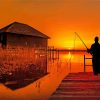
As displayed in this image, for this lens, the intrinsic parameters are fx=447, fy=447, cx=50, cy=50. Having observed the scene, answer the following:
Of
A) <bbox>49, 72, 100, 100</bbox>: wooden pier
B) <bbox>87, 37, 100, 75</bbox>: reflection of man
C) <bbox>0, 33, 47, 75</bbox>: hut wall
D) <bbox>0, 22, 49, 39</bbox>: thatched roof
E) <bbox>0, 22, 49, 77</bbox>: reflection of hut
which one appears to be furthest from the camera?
<bbox>0, 22, 49, 39</bbox>: thatched roof

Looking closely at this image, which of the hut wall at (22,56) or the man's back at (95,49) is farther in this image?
the hut wall at (22,56)

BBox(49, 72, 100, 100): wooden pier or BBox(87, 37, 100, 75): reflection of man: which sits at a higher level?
BBox(87, 37, 100, 75): reflection of man

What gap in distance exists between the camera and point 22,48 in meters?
41.8

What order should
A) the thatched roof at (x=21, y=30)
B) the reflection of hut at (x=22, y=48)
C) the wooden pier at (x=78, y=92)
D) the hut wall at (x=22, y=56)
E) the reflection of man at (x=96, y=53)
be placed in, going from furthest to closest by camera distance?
the thatched roof at (x=21, y=30)
the reflection of hut at (x=22, y=48)
the hut wall at (x=22, y=56)
the reflection of man at (x=96, y=53)
the wooden pier at (x=78, y=92)

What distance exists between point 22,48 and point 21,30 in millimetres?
12356

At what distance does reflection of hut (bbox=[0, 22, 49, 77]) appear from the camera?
3233cm

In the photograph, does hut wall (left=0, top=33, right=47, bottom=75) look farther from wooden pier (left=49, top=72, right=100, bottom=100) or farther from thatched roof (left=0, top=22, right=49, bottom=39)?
wooden pier (left=49, top=72, right=100, bottom=100)

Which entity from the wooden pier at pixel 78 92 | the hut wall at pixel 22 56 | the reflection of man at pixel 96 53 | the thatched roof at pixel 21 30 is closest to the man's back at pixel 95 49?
the reflection of man at pixel 96 53

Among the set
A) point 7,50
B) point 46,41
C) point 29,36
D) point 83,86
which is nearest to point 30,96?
point 83,86

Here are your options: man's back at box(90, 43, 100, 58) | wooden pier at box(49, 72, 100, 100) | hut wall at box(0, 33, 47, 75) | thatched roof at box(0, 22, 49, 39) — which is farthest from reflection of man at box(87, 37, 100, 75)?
thatched roof at box(0, 22, 49, 39)

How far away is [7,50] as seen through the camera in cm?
3231

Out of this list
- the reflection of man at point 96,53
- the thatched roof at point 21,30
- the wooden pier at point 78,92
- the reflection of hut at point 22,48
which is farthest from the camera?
the thatched roof at point 21,30

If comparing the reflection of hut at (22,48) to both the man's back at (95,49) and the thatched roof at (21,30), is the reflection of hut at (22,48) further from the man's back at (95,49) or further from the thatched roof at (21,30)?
the man's back at (95,49)

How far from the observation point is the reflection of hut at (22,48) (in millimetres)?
32331
